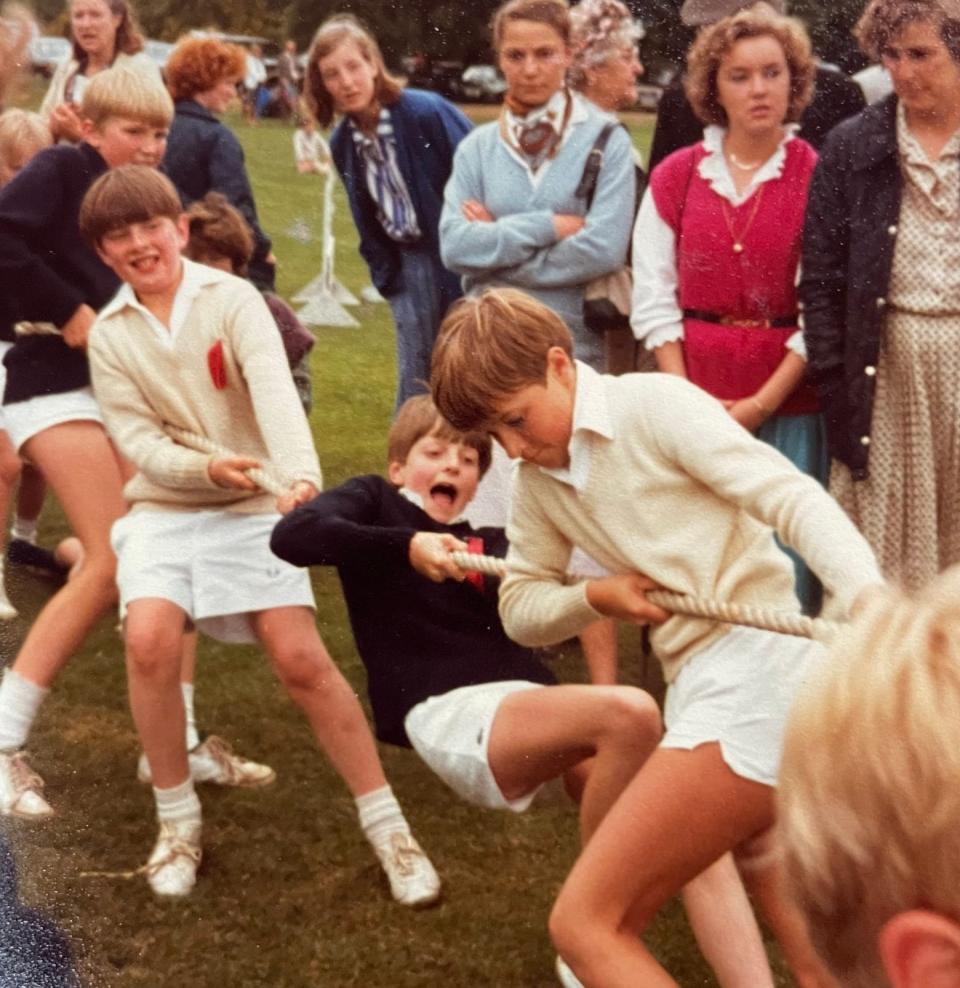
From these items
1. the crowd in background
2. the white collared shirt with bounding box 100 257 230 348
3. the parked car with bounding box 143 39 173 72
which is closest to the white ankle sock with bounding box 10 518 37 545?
the crowd in background

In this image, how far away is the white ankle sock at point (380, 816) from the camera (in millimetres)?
2350

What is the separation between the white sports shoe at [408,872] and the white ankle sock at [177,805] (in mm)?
291

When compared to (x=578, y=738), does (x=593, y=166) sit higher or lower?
higher

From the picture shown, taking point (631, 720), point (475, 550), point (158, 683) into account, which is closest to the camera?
point (631, 720)

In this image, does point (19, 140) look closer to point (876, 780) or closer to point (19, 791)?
point (19, 791)

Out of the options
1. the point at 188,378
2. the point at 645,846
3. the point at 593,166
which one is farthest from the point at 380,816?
the point at 593,166

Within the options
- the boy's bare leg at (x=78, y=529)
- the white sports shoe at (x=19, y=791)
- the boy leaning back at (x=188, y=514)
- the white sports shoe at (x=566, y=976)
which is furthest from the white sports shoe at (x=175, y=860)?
the white sports shoe at (x=566, y=976)

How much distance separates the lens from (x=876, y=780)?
23.9 inches

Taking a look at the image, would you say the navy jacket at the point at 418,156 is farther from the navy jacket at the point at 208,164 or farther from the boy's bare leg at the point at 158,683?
the boy's bare leg at the point at 158,683

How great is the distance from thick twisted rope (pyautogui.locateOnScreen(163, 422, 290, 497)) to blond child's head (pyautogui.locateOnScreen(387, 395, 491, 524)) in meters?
0.17

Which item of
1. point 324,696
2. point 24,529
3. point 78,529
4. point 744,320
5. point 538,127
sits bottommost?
point 24,529

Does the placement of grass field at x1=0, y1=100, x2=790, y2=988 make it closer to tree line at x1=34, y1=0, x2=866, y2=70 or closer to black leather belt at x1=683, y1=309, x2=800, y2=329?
tree line at x1=34, y1=0, x2=866, y2=70

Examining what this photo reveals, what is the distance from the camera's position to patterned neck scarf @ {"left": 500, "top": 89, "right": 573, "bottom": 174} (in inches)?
109

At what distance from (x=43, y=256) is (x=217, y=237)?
307mm
